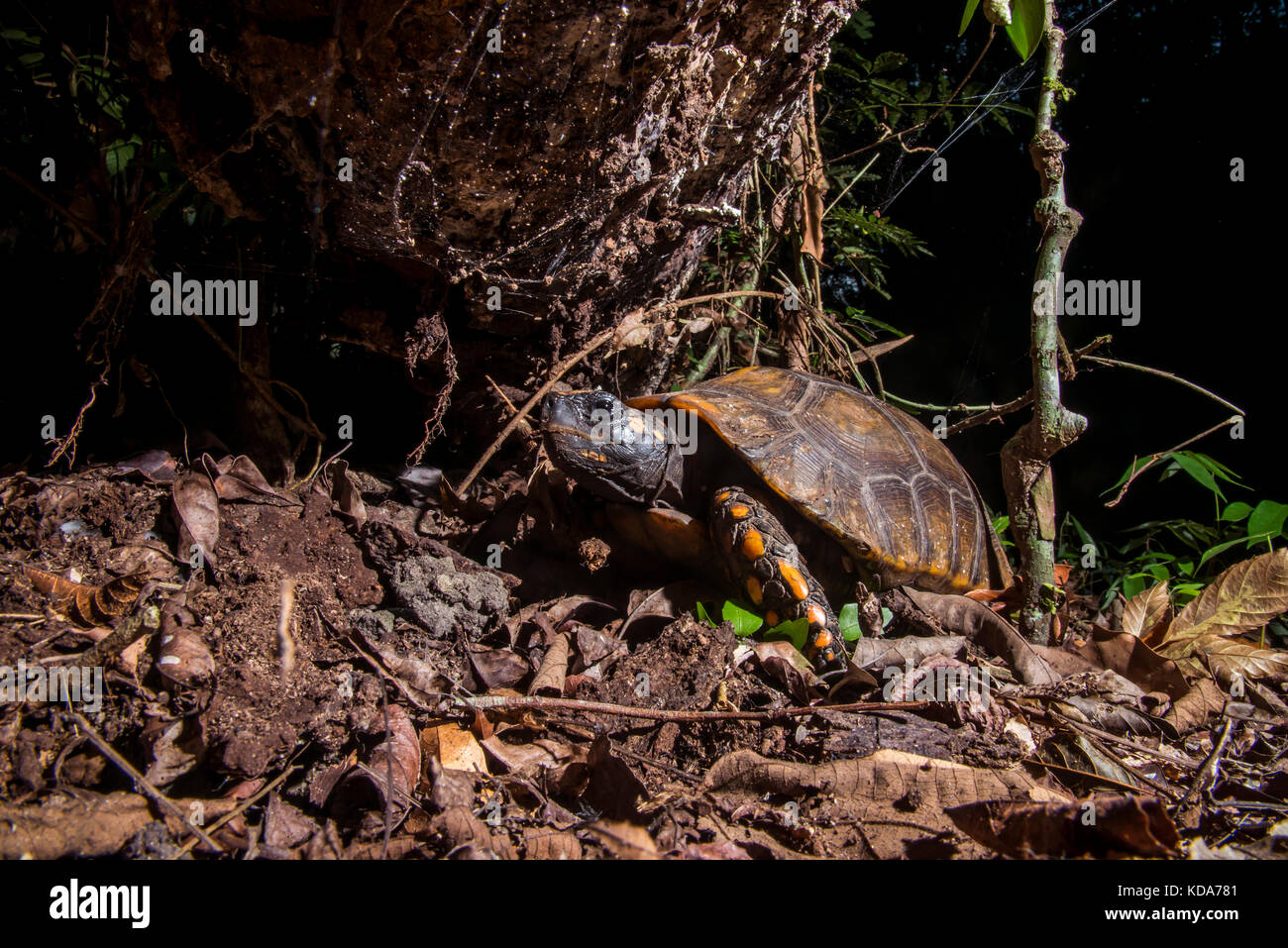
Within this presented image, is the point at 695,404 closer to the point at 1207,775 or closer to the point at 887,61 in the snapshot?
the point at 1207,775

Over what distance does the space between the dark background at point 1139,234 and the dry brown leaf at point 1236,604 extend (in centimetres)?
147

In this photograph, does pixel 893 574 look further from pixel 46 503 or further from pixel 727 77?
pixel 46 503

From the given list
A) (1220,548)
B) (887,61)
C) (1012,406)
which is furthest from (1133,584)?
(887,61)

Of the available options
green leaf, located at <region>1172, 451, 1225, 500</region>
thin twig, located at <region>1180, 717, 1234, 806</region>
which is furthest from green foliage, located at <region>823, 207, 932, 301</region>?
thin twig, located at <region>1180, 717, 1234, 806</region>

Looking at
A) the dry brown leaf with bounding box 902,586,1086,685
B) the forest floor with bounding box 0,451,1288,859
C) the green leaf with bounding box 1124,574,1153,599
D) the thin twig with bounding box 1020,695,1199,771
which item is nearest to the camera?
the forest floor with bounding box 0,451,1288,859

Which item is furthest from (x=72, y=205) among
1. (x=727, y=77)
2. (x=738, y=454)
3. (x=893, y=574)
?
(x=893, y=574)

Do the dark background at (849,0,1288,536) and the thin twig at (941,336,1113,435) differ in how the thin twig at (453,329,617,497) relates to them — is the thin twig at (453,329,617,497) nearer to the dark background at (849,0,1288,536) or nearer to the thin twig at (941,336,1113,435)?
the thin twig at (941,336,1113,435)

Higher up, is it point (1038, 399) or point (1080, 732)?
point (1038, 399)

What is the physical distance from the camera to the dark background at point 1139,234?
4.04 m

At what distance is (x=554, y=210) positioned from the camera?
89.0 inches

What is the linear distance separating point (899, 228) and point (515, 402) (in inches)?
114

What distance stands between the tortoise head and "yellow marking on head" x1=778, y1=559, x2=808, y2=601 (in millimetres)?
670

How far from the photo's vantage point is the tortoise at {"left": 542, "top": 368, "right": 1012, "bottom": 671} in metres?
2.45

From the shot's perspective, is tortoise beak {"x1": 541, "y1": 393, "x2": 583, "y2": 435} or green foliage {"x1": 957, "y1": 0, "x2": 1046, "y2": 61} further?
tortoise beak {"x1": 541, "y1": 393, "x2": 583, "y2": 435}
